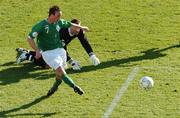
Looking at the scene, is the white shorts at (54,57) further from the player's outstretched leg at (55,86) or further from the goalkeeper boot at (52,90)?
the goalkeeper boot at (52,90)

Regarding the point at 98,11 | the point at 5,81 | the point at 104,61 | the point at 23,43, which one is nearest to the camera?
the point at 5,81

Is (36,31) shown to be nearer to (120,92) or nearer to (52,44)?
(52,44)

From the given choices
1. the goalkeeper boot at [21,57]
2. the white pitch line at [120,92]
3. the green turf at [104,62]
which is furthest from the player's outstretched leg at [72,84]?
the goalkeeper boot at [21,57]

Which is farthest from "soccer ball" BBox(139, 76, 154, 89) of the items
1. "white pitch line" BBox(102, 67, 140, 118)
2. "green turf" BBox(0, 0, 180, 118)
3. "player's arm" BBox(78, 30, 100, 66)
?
"player's arm" BBox(78, 30, 100, 66)

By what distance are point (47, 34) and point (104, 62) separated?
2702 millimetres

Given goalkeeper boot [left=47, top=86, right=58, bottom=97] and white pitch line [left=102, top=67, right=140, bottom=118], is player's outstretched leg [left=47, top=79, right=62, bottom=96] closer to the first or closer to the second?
goalkeeper boot [left=47, top=86, right=58, bottom=97]

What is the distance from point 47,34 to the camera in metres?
11.6

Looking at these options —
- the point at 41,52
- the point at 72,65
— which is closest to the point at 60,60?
the point at 41,52

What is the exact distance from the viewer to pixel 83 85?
1258cm

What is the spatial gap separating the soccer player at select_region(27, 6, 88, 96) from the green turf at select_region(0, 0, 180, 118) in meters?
0.51

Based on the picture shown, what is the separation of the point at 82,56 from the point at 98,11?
358cm

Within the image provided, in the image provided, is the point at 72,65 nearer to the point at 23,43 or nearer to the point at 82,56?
the point at 82,56

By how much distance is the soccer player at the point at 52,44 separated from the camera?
37.4 feet

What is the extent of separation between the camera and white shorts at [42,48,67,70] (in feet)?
37.6
